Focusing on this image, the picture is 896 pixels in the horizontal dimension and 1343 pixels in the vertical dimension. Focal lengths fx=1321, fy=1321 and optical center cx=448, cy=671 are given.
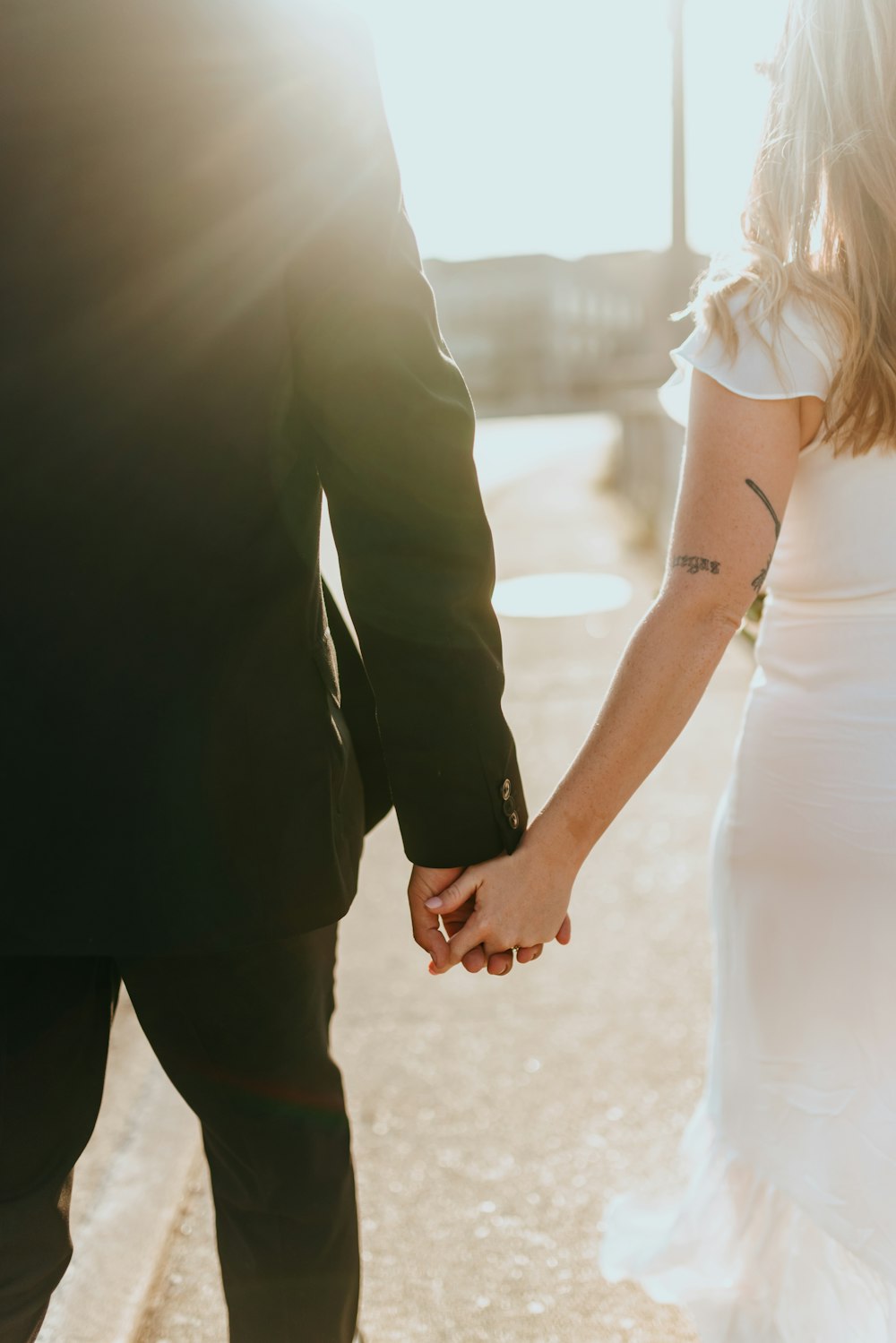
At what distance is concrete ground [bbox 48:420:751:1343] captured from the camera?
2.49 m

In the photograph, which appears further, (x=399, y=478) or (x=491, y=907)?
(x=491, y=907)

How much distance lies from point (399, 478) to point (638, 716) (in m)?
0.50

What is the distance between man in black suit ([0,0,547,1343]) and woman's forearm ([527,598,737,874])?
134 millimetres

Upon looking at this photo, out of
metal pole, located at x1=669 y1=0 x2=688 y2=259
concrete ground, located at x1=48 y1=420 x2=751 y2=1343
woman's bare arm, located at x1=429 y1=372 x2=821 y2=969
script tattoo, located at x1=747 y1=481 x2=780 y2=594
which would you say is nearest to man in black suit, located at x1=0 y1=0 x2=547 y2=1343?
woman's bare arm, located at x1=429 y1=372 x2=821 y2=969

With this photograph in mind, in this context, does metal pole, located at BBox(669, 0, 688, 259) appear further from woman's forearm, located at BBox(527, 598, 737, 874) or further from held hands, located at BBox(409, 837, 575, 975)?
held hands, located at BBox(409, 837, 575, 975)

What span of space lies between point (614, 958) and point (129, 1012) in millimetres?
1454

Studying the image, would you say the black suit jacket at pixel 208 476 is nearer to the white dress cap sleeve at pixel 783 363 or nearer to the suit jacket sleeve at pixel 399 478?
the suit jacket sleeve at pixel 399 478

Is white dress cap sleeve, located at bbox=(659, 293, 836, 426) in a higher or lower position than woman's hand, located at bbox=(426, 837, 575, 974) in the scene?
higher

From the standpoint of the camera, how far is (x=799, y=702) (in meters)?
1.97

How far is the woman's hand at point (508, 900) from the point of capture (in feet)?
5.96

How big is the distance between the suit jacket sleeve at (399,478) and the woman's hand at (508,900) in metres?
0.07

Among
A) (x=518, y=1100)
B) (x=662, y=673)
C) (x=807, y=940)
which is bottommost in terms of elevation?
(x=518, y=1100)

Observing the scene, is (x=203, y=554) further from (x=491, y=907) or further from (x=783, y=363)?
(x=783, y=363)

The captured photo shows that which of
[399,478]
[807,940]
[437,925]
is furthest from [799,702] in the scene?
[399,478]
